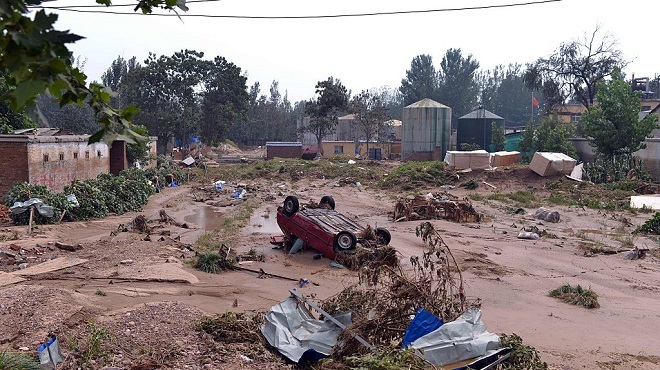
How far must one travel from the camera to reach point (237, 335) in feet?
22.8

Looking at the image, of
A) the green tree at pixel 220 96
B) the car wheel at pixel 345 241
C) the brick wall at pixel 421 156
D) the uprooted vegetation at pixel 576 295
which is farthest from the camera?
the green tree at pixel 220 96

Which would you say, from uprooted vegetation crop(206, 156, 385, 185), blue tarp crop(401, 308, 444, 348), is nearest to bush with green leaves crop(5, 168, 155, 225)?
uprooted vegetation crop(206, 156, 385, 185)

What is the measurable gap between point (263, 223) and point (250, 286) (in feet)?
30.3

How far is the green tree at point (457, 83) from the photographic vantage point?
8538cm

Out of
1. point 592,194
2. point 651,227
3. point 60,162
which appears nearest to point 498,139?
point 592,194

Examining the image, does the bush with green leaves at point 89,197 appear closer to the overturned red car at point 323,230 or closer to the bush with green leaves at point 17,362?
the overturned red car at point 323,230

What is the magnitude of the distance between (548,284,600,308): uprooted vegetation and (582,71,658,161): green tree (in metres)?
20.6

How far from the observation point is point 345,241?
507 inches

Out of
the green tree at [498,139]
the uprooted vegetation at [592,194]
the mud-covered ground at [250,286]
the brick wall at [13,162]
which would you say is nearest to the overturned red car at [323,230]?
the mud-covered ground at [250,286]

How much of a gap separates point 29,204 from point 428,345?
48.1ft

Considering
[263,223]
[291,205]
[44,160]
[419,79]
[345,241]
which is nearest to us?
[345,241]

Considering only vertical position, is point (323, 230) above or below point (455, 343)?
below

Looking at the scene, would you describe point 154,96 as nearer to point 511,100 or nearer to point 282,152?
point 282,152

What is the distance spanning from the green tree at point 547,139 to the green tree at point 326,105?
22.4 m
